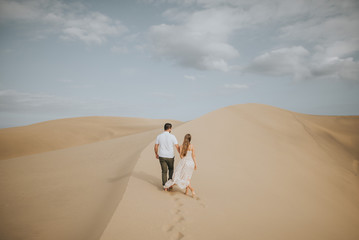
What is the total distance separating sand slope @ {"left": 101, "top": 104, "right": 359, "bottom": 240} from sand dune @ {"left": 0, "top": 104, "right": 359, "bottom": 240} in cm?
4

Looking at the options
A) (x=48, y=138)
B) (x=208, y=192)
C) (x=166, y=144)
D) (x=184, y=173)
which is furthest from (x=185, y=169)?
(x=48, y=138)

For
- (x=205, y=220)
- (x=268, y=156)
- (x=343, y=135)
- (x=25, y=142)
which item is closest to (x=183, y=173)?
(x=205, y=220)

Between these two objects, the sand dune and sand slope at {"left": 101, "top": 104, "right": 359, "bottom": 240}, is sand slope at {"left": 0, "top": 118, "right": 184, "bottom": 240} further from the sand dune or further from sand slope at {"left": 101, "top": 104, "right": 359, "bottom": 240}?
sand slope at {"left": 101, "top": 104, "right": 359, "bottom": 240}

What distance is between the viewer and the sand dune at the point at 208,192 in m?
4.08

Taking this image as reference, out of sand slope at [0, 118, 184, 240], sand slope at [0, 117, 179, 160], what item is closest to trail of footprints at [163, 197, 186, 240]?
sand slope at [0, 118, 184, 240]

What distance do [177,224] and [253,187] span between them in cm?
431

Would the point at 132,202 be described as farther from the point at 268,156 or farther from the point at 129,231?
the point at 268,156

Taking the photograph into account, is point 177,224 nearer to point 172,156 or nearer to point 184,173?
point 184,173

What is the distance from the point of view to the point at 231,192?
6480 mm

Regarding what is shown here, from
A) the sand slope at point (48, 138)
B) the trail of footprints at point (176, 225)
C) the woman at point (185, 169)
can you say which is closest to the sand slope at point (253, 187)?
the trail of footprints at point (176, 225)

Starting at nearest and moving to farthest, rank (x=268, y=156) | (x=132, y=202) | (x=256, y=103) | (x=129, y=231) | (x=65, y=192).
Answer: (x=129, y=231)
(x=132, y=202)
(x=65, y=192)
(x=268, y=156)
(x=256, y=103)

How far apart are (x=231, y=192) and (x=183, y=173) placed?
2182 mm

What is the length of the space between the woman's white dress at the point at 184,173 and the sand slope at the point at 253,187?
377mm

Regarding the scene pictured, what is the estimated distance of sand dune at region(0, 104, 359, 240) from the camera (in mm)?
4082
